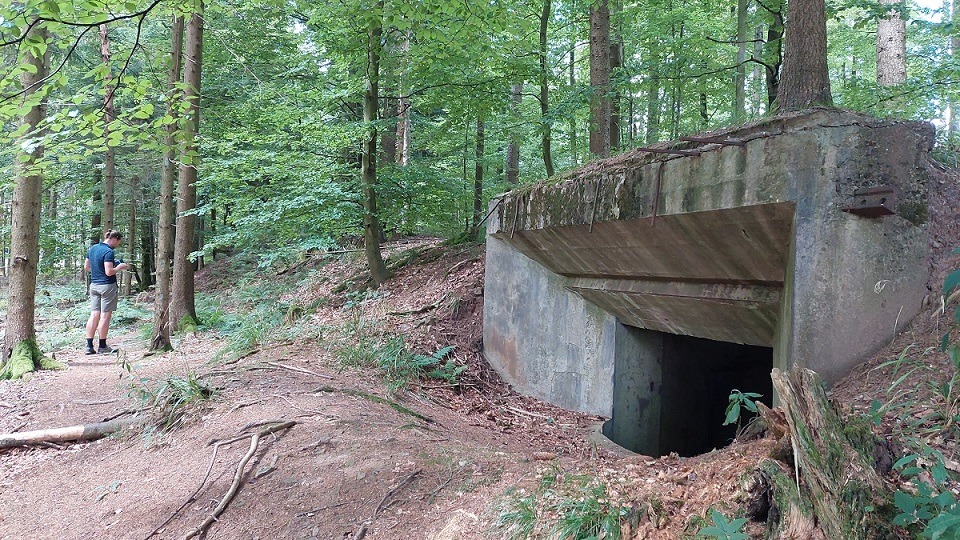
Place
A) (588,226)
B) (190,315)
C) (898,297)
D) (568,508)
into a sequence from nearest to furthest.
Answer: (568,508), (898,297), (588,226), (190,315)

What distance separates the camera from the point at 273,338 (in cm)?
838

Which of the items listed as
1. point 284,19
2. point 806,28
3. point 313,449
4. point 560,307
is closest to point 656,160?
point 806,28

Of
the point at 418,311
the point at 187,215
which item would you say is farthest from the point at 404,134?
the point at 418,311

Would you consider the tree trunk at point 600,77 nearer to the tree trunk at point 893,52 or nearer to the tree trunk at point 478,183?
the tree trunk at point 478,183

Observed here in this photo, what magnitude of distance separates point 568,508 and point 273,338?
20.7ft

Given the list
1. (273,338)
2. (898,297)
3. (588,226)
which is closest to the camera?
(898,297)

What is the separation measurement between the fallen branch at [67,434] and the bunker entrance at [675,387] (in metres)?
4.96

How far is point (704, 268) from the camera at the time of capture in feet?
17.5

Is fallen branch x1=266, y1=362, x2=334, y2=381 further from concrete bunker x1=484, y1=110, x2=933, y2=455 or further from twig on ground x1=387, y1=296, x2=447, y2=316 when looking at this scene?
concrete bunker x1=484, y1=110, x2=933, y2=455

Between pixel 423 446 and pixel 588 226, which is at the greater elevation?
pixel 588 226

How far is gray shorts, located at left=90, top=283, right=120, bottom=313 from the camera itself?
28.3ft

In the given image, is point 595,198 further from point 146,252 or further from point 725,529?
point 146,252

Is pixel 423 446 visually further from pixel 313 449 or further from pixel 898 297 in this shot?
pixel 898 297

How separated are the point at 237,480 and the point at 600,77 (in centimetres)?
700
